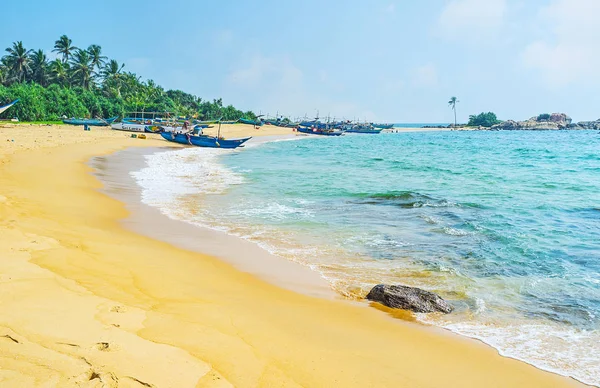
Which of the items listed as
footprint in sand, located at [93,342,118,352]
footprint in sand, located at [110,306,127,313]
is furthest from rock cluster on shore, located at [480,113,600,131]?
footprint in sand, located at [93,342,118,352]

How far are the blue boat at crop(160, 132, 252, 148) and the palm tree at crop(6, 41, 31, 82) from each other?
37.4 m

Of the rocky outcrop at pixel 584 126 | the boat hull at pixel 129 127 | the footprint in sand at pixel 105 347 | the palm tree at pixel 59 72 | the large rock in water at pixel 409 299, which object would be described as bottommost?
the large rock in water at pixel 409 299

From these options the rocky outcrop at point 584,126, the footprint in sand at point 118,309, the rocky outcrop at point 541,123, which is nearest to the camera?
the footprint in sand at point 118,309

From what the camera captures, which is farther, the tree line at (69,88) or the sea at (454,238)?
the tree line at (69,88)

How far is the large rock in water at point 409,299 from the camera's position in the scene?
21.4 feet

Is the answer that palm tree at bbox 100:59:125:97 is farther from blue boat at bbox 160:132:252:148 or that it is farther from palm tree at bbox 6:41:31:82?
blue boat at bbox 160:132:252:148

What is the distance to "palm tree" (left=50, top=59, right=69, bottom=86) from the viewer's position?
69.0 m

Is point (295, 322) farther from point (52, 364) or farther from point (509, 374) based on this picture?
point (52, 364)

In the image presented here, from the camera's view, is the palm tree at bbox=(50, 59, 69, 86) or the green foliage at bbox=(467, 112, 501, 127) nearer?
the palm tree at bbox=(50, 59, 69, 86)

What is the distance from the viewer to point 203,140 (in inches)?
1706

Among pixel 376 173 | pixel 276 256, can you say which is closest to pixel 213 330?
pixel 276 256

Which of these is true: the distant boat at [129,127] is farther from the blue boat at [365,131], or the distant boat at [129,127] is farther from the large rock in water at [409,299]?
the blue boat at [365,131]

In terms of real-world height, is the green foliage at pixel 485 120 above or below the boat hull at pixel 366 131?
above

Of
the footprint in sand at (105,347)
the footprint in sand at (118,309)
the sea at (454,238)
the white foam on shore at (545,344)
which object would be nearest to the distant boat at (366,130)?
the sea at (454,238)
